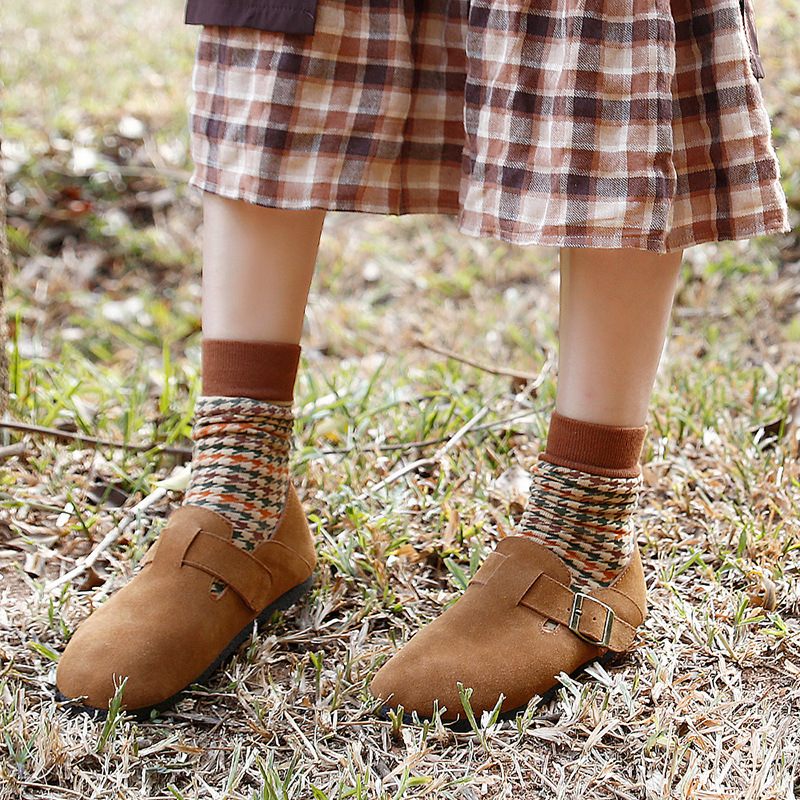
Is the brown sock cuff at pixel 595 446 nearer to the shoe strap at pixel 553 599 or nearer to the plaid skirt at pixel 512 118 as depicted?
the shoe strap at pixel 553 599

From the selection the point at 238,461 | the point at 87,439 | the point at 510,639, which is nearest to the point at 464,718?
the point at 510,639

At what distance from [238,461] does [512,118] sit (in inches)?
17.4

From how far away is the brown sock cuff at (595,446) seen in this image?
0.99 m

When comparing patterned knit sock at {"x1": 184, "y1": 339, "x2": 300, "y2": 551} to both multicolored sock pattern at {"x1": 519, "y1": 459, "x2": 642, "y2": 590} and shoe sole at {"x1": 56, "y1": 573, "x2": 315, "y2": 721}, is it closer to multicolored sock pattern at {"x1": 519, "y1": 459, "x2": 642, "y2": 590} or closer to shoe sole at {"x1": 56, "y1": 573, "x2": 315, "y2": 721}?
shoe sole at {"x1": 56, "y1": 573, "x2": 315, "y2": 721}

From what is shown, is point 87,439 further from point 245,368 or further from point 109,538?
point 245,368

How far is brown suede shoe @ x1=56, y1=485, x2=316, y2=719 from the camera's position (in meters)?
0.92

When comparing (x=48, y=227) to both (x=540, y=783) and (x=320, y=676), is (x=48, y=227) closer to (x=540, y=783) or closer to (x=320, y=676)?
(x=320, y=676)

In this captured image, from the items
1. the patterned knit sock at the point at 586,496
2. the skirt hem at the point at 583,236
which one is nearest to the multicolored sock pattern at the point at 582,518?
the patterned knit sock at the point at 586,496

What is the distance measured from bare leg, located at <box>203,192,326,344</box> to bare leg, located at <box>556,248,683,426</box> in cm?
28

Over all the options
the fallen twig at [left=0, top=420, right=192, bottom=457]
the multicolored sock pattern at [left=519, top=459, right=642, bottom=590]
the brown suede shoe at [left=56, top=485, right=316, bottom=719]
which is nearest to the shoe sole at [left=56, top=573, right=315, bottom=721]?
the brown suede shoe at [left=56, top=485, right=316, bottom=719]

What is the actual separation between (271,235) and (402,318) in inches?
46.8

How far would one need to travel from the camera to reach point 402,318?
221cm

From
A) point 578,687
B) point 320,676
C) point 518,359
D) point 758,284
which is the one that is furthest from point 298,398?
point 758,284

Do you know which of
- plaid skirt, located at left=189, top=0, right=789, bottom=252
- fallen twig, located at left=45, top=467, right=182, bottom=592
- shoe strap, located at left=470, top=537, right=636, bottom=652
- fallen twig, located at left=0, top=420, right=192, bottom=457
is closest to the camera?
plaid skirt, located at left=189, top=0, right=789, bottom=252
